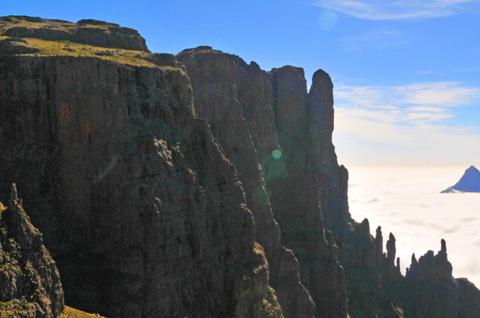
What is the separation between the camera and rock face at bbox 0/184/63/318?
4978cm

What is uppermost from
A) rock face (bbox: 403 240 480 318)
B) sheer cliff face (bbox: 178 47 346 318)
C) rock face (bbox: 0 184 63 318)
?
sheer cliff face (bbox: 178 47 346 318)

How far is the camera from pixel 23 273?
5225 cm

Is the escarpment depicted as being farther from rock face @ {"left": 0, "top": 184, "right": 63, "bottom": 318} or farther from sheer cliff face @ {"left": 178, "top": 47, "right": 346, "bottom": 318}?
rock face @ {"left": 0, "top": 184, "right": 63, "bottom": 318}

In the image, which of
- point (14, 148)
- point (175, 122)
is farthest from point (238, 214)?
point (14, 148)

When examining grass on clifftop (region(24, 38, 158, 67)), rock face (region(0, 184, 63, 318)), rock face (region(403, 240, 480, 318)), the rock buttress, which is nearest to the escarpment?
the rock buttress

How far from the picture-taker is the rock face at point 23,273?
4978 cm

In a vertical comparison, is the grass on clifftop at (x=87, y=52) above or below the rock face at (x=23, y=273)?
above

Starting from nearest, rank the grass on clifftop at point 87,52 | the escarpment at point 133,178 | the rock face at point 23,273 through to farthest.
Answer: the rock face at point 23,273, the escarpment at point 133,178, the grass on clifftop at point 87,52

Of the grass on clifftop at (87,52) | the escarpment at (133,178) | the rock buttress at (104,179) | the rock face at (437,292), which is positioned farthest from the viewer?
the rock face at (437,292)

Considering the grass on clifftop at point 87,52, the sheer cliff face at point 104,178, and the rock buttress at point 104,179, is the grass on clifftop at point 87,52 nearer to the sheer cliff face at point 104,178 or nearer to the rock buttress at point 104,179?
the sheer cliff face at point 104,178

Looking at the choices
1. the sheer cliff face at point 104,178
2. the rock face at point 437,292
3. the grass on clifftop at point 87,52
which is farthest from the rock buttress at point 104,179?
the rock face at point 437,292

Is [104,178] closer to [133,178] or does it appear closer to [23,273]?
[133,178]

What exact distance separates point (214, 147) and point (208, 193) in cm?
833

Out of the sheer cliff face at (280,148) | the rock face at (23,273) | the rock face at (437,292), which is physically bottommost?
the rock face at (437,292)
